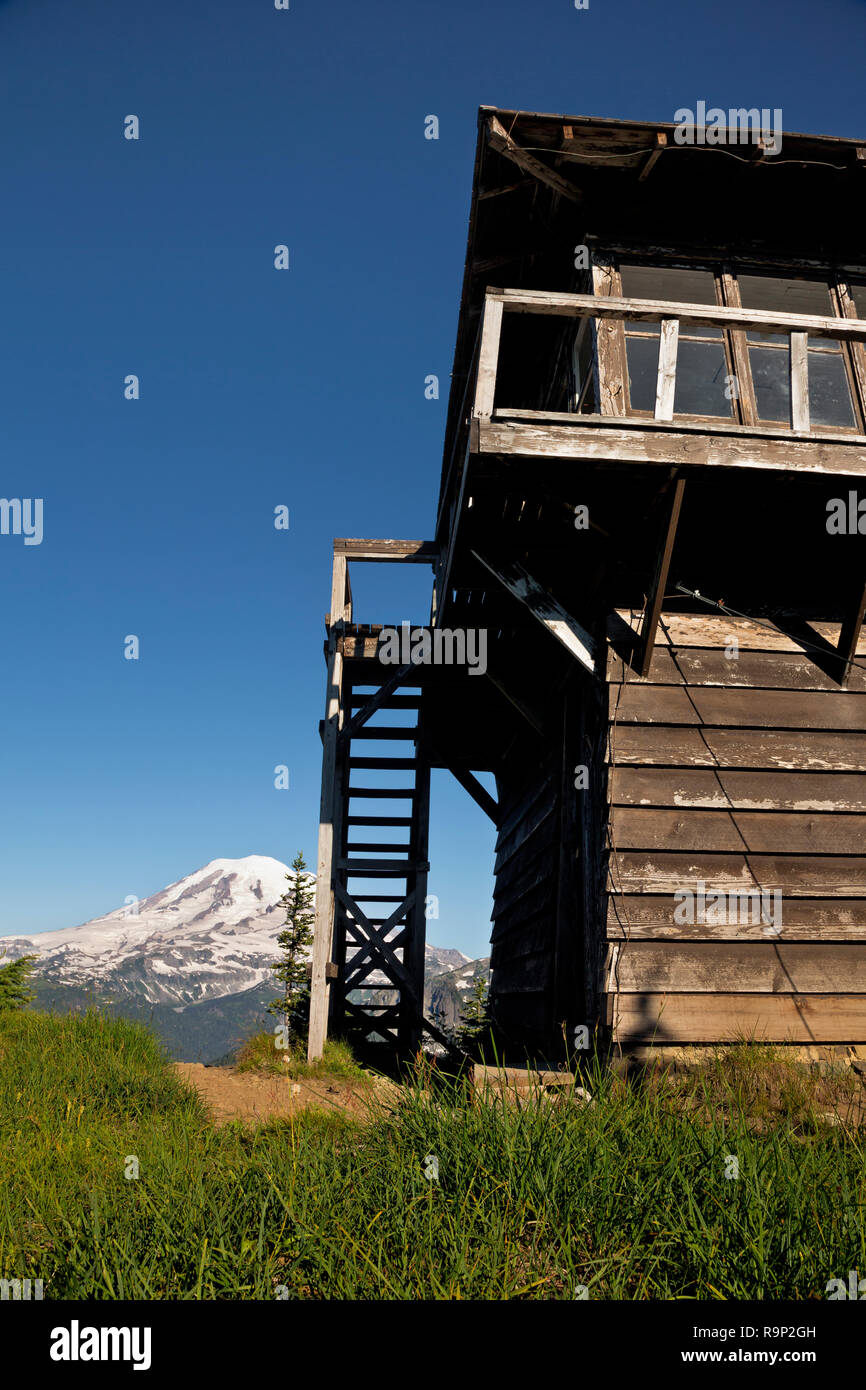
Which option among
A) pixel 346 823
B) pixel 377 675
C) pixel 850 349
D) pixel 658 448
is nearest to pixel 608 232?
pixel 850 349

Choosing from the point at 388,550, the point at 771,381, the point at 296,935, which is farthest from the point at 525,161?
the point at 296,935

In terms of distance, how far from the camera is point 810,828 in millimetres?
6195

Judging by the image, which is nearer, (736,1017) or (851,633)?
(736,1017)

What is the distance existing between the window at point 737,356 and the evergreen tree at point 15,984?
9578mm

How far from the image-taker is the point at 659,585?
6082 millimetres

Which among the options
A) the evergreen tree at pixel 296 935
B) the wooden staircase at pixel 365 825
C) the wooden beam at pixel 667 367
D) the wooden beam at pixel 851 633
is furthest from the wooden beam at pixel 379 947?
the evergreen tree at pixel 296 935

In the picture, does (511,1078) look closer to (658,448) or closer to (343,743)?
(658,448)

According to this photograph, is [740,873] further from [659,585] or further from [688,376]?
[688,376]

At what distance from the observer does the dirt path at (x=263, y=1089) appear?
6734 mm

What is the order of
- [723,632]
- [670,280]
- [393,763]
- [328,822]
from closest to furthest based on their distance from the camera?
[723,632] → [670,280] → [328,822] → [393,763]

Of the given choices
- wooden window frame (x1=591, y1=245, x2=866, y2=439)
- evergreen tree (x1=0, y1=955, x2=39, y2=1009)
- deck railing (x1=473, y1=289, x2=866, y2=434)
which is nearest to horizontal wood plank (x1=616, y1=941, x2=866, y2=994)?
deck railing (x1=473, y1=289, x2=866, y2=434)

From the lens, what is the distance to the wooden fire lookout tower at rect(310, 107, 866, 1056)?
5832 mm

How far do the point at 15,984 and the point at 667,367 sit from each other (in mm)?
10174
